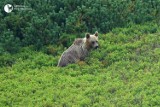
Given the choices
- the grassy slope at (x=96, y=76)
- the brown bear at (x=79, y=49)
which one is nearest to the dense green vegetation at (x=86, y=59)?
the grassy slope at (x=96, y=76)

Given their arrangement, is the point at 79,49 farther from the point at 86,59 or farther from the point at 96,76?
the point at 96,76

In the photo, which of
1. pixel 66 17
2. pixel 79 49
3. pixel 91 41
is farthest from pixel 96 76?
pixel 66 17

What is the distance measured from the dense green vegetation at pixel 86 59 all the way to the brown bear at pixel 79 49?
0.89ft

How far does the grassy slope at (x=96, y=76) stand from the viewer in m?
14.2

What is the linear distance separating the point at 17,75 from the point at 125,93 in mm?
4175

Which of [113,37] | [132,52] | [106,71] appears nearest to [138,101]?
[106,71]

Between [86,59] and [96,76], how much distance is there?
5.43 ft

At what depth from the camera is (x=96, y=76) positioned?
1591 cm

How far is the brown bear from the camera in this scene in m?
17.1

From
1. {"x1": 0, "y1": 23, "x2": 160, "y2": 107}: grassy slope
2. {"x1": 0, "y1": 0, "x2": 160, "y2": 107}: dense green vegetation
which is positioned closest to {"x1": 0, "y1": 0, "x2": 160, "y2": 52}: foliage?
{"x1": 0, "y1": 0, "x2": 160, "y2": 107}: dense green vegetation

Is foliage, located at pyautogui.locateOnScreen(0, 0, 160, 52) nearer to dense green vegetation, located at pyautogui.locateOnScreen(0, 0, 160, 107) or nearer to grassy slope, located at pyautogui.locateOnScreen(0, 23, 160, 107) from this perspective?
dense green vegetation, located at pyautogui.locateOnScreen(0, 0, 160, 107)

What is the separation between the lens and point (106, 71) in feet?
53.3

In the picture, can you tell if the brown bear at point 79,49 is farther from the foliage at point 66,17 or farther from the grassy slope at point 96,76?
the foliage at point 66,17

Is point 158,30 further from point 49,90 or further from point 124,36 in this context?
point 49,90
